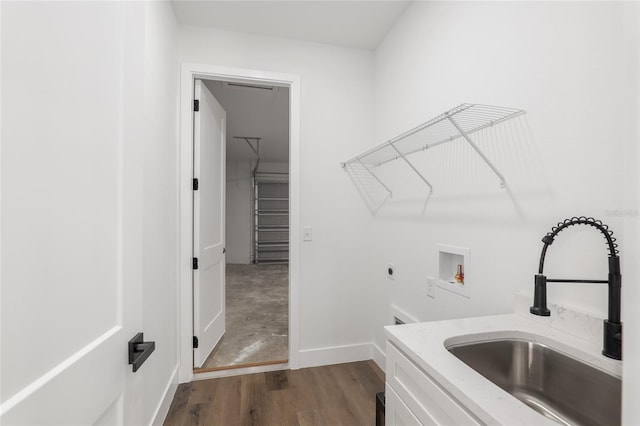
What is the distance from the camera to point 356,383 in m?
2.14

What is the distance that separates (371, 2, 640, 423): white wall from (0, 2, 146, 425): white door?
0.90 metres

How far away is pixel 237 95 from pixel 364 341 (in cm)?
288

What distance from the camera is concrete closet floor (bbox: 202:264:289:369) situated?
253 cm

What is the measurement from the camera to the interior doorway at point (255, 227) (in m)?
2.75

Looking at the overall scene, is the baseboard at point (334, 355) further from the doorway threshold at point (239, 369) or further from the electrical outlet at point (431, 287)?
the electrical outlet at point (431, 287)

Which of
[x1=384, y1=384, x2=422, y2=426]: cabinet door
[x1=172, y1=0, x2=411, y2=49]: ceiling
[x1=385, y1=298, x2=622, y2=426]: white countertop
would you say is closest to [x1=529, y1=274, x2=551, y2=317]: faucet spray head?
[x1=385, y1=298, x2=622, y2=426]: white countertop

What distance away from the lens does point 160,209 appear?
5.68ft

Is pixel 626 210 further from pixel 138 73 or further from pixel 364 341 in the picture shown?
pixel 364 341

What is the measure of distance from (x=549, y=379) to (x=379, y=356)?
159 cm

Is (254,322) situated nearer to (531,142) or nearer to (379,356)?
(379,356)

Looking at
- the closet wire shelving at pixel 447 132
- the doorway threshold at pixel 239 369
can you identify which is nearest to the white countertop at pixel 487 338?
the closet wire shelving at pixel 447 132

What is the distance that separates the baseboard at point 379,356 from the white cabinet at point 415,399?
129cm

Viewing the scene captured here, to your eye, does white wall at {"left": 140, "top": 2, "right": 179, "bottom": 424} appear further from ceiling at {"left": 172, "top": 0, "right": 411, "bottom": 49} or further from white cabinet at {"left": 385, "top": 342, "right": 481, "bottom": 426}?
white cabinet at {"left": 385, "top": 342, "right": 481, "bottom": 426}

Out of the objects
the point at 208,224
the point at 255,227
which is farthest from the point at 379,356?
the point at 255,227
